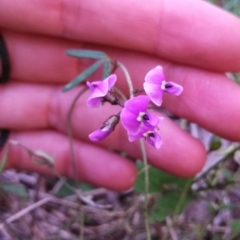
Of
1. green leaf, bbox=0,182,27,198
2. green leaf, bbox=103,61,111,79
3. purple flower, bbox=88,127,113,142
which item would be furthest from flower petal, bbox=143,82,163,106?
green leaf, bbox=0,182,27,198

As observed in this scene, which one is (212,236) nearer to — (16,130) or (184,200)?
(184,200)

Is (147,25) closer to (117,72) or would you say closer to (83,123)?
(117,72)

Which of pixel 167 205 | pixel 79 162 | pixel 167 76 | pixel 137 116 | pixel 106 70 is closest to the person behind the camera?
pixel 137 116

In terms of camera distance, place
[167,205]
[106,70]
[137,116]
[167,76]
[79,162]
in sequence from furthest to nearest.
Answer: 1. [79,162]
2. [167,205]
3. [167,76]
4. [106,70]
5. [137,116]

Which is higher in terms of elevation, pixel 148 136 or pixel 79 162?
pixel 148 136

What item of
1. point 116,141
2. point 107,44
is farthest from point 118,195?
point 107,44

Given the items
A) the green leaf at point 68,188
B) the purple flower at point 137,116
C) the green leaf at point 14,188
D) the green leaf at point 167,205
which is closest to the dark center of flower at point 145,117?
the purple flower at point 137,116

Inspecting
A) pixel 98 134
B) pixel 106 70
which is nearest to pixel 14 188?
pixel 106 70
